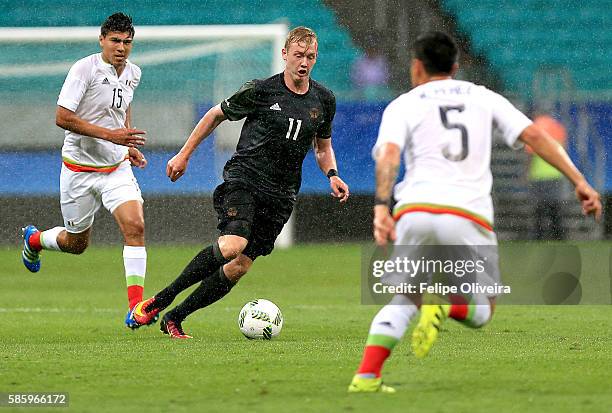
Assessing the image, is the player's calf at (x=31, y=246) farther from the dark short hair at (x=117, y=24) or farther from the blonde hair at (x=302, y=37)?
the blonde hair at (x=302, y=37)

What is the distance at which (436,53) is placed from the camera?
18.8 ft

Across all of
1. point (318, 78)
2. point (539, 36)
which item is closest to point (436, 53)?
point (318, 78)

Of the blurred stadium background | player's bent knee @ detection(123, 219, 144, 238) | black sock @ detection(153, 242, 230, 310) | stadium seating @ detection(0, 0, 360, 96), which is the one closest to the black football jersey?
black sock @ detection(153, 242, 230, 310)

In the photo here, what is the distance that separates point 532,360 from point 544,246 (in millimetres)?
10649

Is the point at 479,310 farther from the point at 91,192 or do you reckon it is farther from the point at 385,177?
the point at 91,192

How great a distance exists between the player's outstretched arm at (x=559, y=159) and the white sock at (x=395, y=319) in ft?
3.00

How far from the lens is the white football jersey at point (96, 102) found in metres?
9.18

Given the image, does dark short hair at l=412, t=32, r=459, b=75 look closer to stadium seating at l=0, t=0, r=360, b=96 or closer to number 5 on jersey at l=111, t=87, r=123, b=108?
number 5 on jersey at l=111, t=87, r=123, b=108

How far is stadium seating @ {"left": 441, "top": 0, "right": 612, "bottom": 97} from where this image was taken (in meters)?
20.5

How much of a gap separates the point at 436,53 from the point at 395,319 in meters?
1.25

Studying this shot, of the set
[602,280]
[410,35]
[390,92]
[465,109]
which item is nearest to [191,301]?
[465,109]

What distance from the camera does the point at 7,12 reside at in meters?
20.4

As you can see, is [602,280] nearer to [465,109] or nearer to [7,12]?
[465,109]

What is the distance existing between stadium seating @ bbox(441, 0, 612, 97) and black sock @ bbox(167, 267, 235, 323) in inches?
494
